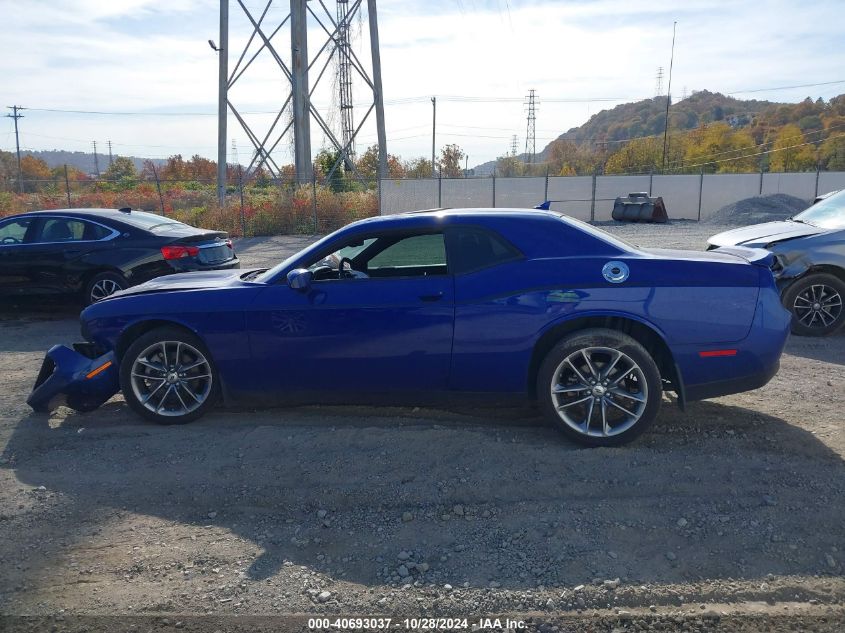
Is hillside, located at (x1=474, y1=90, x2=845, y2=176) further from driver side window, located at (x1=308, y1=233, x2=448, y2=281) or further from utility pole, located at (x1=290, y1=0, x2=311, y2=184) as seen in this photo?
driver side window, located at (x1=308, y1=233, x2=448, y2=281)

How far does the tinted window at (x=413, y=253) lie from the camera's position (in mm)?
5391

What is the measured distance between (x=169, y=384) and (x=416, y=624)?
3.04 m

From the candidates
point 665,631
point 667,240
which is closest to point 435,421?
point 665,631

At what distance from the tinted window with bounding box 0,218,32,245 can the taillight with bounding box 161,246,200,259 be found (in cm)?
212

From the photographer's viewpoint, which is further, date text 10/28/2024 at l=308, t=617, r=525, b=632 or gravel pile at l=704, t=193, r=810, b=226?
gravel pile at l=704, t=193, r=810, b=226

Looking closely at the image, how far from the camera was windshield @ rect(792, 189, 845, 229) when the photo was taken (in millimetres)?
8320

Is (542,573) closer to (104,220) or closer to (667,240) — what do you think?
(104,220)

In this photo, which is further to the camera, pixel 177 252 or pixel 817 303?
pixel 177 252

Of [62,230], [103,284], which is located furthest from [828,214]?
[62,230]

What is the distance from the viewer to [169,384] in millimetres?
5316

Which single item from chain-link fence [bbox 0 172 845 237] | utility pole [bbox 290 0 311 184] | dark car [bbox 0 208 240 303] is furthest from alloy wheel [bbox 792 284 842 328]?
utility pole [bbox 290 0 311 184]

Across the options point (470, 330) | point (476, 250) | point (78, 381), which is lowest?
point (78, 381)

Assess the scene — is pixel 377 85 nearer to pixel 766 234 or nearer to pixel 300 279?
pixel 766 234

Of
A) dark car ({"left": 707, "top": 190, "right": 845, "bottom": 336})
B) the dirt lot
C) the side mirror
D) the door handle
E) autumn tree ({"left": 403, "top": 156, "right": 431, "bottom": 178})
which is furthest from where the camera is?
autumn tree ({"left": 403, "top": 156, "right": 431, "bottom": 178})
